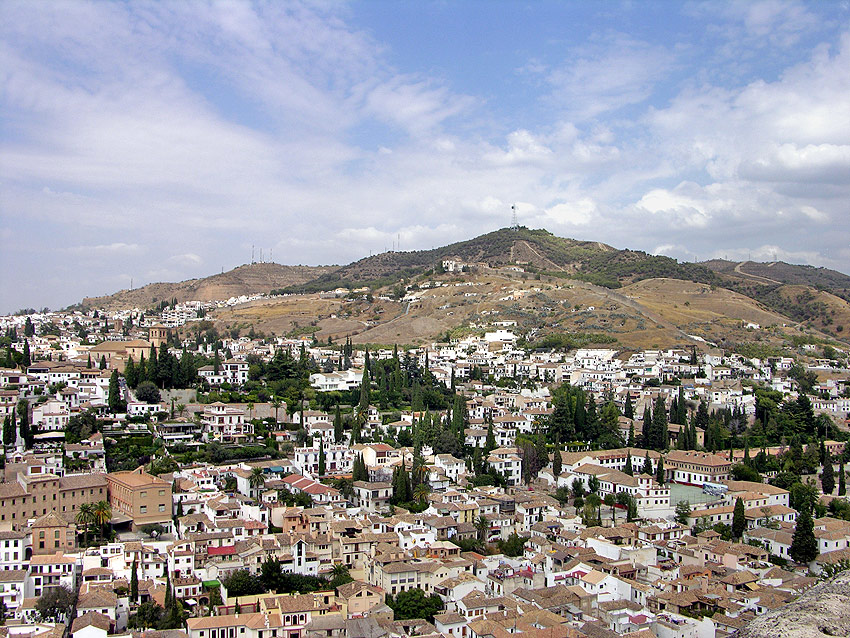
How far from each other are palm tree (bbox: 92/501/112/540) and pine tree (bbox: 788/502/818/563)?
2043 cm

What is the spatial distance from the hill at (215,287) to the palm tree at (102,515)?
8257cm

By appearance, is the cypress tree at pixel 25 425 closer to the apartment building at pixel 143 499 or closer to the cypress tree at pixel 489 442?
the apartment building at pixel 143 499

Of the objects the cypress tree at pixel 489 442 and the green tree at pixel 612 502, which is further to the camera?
the cypress tree at pixel 489 442

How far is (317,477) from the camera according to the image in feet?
99.0

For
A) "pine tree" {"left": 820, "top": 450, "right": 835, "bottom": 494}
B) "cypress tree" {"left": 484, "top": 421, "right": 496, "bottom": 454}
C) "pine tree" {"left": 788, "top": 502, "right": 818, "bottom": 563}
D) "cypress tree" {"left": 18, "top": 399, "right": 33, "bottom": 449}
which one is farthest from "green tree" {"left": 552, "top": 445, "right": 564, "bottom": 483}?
"cypress tree" {"left": 18, "top": 399, "right": 33, "bottom": 449}

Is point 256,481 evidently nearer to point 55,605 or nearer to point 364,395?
point 55,605

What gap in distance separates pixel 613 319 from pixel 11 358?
40748 millimetres

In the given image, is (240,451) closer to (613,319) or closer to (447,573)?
(447,573)

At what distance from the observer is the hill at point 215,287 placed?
10781 cm

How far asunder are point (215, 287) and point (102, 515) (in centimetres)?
8796

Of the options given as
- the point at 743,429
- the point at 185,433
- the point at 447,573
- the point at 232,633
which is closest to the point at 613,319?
the point at 743,429

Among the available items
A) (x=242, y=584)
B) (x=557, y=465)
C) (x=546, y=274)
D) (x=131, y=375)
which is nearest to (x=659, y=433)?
(x=557, y=465)

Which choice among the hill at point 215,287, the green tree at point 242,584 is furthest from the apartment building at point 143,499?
the hill at point 215,287

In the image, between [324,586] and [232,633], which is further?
[324,586]
